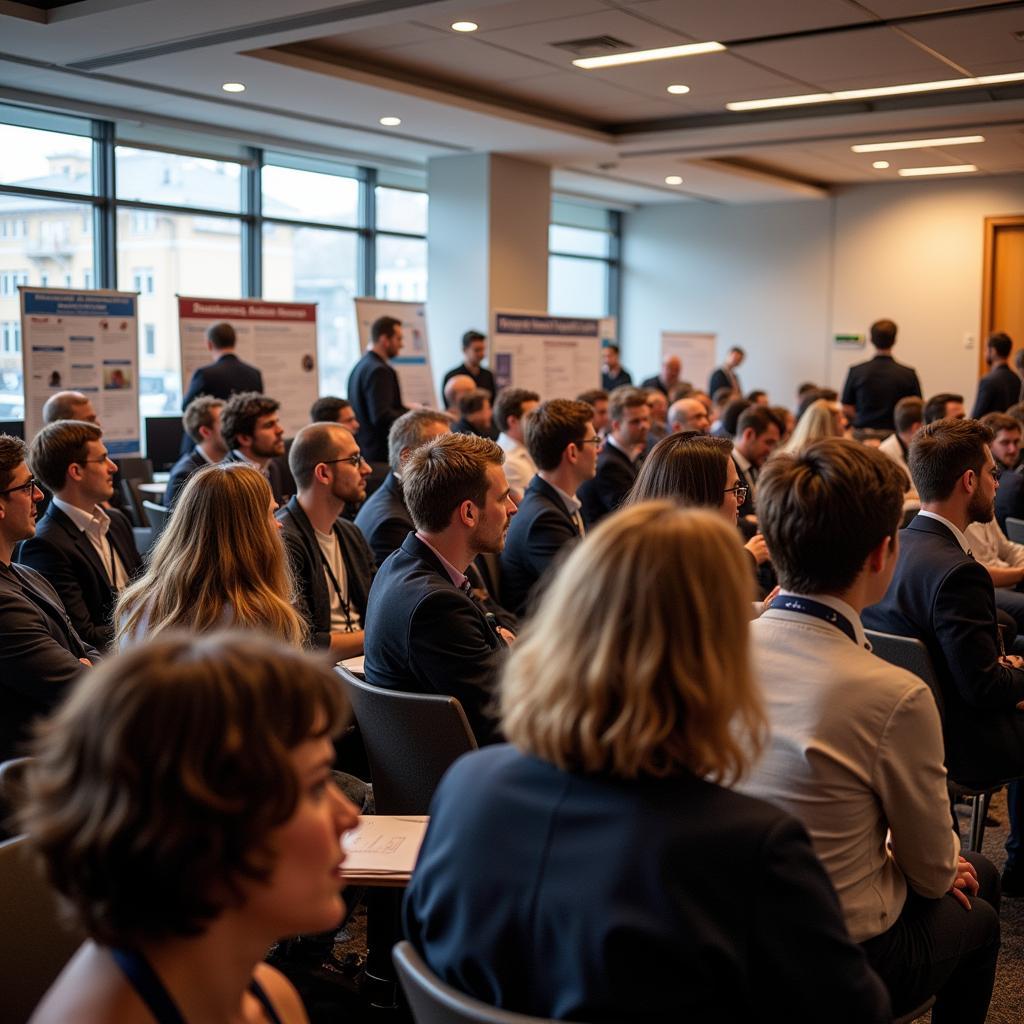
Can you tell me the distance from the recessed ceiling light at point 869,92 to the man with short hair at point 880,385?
1841 millimetres

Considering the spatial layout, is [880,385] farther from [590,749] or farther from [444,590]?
[590,749]

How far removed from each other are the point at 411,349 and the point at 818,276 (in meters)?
6.25

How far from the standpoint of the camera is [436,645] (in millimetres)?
2631

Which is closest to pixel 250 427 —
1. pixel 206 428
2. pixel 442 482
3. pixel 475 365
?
pixel 206 428

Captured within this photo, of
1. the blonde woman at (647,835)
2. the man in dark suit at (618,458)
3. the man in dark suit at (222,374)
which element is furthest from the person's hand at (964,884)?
the man in dark suit at (222,374)

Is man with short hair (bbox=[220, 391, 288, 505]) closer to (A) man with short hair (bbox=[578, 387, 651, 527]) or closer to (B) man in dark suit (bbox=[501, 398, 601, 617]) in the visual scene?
(B) man in dark suit (bbox=[501, 398, 601, 617])

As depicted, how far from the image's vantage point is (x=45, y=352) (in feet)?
25.8

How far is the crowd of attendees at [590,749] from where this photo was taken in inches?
37.9

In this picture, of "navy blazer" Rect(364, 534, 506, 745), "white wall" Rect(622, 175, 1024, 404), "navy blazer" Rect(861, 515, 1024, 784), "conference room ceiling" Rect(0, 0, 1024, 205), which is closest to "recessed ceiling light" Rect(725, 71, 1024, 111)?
"conference room ceiling" Rect(0, 0, 1024, 205)

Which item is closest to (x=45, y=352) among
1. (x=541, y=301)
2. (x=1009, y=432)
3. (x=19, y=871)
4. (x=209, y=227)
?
(x=209, y=227)

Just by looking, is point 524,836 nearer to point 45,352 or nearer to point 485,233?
point 45,352

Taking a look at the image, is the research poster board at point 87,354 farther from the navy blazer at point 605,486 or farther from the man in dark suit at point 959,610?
the man in dark suit at point 959,610

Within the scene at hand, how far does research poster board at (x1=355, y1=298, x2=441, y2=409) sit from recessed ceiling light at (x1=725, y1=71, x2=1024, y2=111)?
3.26 m

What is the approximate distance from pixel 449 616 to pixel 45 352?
20.3 ft
